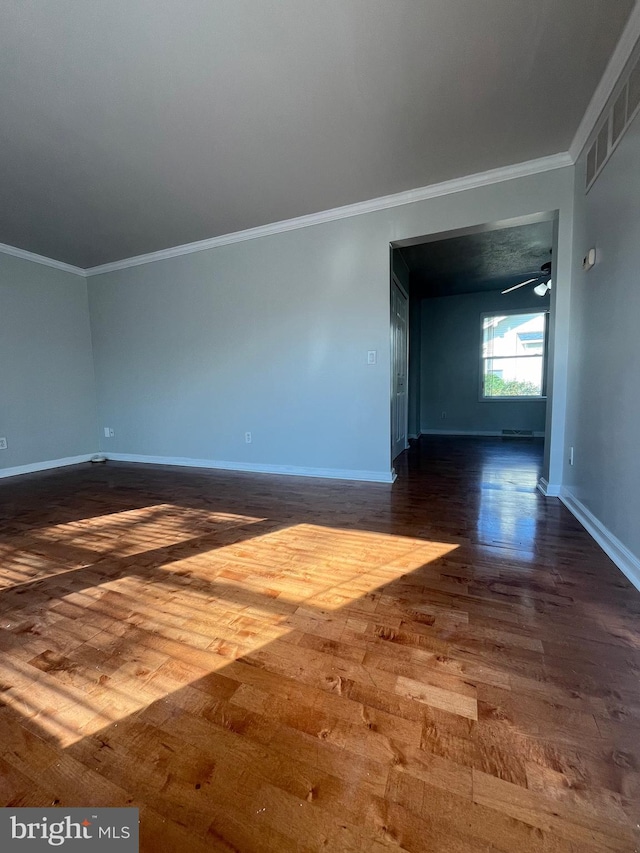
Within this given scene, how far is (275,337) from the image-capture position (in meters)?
3.68

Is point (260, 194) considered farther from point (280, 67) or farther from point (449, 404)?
point (449, 404)

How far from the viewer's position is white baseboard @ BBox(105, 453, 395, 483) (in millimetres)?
3414

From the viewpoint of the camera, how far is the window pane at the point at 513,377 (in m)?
6.07

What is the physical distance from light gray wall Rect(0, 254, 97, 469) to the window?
6600mm

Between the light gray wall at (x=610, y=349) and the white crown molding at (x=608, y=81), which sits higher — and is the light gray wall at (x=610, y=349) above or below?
below

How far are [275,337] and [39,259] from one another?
3171mm

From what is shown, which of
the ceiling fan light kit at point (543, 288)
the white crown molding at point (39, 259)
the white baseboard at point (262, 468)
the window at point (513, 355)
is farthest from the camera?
the window at point (513, 355)

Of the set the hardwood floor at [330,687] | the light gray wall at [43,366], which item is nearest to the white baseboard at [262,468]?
the light gray wall at [43,366]

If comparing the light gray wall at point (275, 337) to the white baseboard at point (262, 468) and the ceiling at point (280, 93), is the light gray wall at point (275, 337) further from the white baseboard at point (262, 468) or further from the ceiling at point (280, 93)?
the ceiling at point (280, 93)

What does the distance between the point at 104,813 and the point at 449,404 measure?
22.4ft

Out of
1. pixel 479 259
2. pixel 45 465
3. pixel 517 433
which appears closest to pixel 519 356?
pixel 517 433

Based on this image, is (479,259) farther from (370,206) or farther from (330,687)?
(330,687)

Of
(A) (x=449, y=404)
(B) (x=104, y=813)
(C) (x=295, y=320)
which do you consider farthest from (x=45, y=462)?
(A) (x=449, y=404)

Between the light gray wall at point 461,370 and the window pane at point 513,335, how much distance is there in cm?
14
